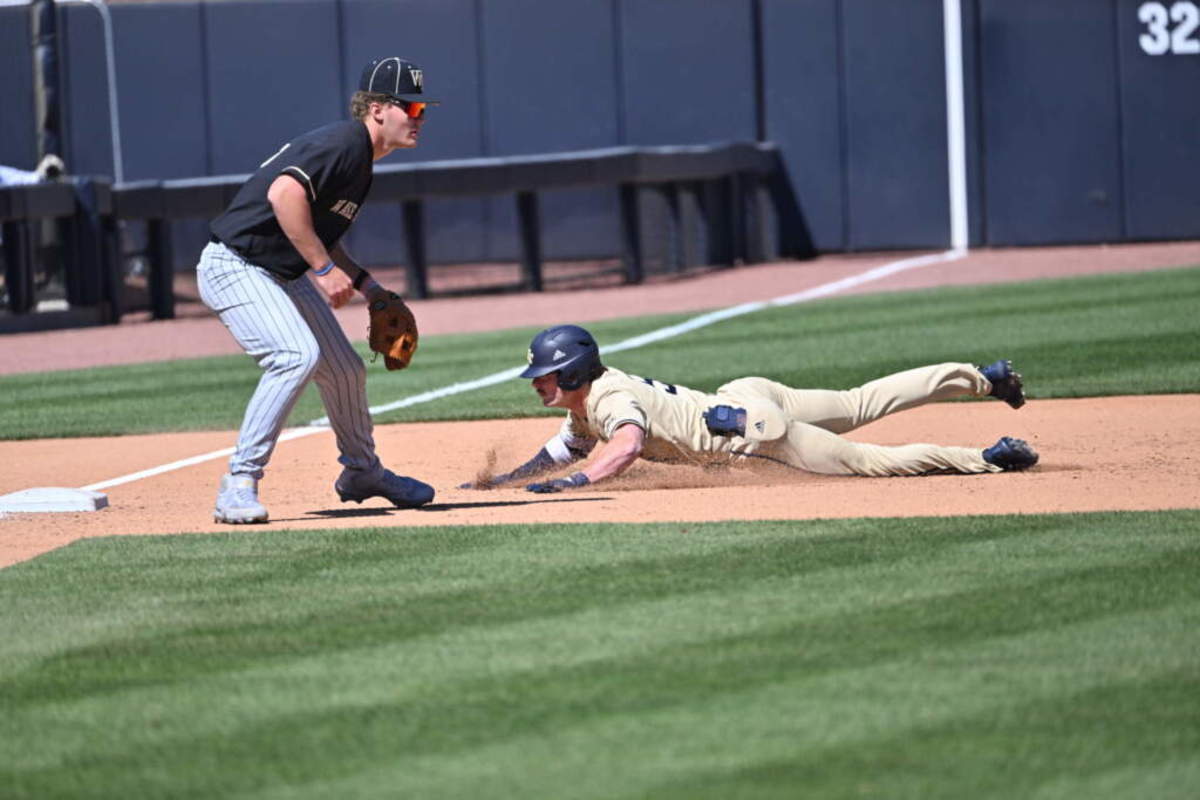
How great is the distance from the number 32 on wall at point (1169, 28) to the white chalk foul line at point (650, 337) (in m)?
2.92

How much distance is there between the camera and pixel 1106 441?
863 cm

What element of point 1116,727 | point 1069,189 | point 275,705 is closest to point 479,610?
point 275,705

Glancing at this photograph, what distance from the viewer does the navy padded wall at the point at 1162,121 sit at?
66.5 ft

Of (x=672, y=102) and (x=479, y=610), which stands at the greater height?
(x=672, y=102)

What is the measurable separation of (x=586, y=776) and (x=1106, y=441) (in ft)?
17.4

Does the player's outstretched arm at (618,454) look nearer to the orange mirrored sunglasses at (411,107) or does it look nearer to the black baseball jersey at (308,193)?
the black baseball jersey at (308,193)

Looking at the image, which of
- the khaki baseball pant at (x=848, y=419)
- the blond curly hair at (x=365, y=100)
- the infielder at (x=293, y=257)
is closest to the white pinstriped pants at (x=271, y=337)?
the infielder at (x=293, y=257)

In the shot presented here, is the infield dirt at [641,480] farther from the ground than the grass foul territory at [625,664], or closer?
farther from the ground

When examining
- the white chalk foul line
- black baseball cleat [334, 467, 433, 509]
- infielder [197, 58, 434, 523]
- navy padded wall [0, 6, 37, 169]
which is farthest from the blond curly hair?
navy padded wall [0, 6, 37, 169]

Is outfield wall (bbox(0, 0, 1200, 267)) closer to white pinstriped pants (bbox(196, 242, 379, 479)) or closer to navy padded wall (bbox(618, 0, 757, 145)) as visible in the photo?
navy padded wall (bbox(618, 0, 757, 145))

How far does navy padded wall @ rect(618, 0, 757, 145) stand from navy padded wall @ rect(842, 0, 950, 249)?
1.25 metres

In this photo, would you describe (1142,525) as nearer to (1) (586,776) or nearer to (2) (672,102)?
(1) (586,776)

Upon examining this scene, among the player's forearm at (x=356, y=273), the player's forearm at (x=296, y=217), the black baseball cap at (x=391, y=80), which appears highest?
the black baseball cap at (x=391, y=80)

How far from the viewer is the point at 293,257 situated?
22.9 ft
